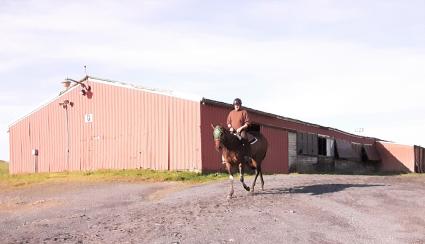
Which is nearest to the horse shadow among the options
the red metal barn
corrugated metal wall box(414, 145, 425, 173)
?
the red metal barn

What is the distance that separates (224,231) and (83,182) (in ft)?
48.0

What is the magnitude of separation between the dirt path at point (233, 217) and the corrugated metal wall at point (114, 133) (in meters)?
7.76

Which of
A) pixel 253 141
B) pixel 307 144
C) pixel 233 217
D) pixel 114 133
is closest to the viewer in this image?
pixel 233 217

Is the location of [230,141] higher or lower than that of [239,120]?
lower

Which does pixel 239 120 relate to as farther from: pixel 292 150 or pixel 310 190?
pixel 292 150

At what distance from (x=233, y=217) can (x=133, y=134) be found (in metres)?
17.1

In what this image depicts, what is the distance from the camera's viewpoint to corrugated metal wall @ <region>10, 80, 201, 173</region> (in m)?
25.4

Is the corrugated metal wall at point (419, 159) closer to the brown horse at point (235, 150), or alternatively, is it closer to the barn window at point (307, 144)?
the barn window at point (307, 144)

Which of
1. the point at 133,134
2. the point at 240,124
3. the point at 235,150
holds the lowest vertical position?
the point at 235,150

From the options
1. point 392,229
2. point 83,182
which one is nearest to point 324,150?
point 83,182

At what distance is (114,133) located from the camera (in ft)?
92.8

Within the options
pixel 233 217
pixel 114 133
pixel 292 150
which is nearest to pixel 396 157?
pixel 292 150

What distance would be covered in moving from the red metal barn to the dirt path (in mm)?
7771

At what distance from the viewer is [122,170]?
86.9 feet
